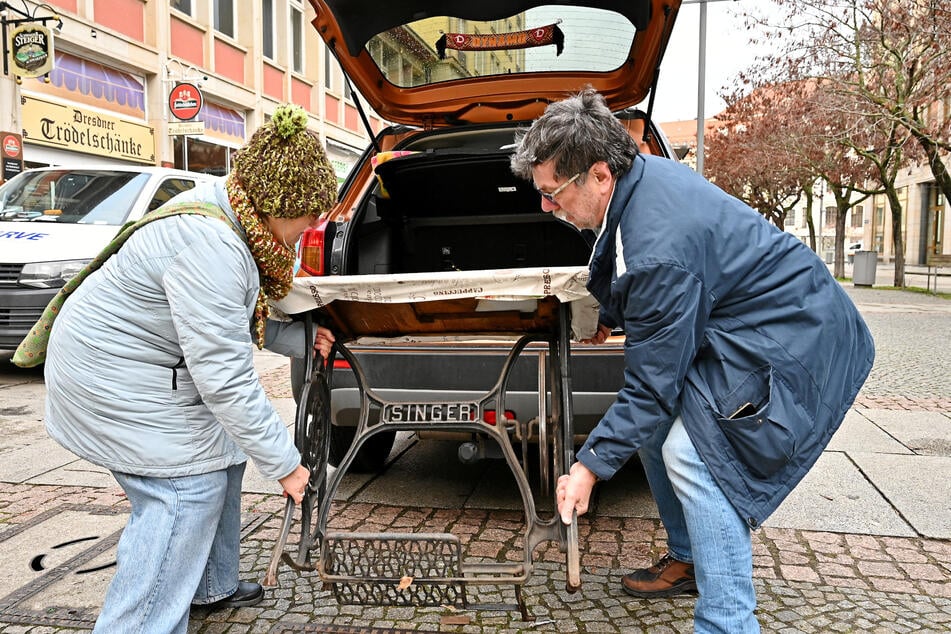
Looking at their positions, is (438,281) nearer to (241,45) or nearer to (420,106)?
(420,106)

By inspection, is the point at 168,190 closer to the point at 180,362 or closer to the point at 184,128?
the point at 180,362

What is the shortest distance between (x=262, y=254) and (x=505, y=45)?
241cm

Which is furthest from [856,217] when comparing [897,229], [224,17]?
[224,17]

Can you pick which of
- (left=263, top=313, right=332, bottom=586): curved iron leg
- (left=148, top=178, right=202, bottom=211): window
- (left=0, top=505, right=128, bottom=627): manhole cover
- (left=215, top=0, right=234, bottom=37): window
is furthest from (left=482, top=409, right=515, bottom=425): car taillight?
(left=215, top=0, right=234, bottom=37): window

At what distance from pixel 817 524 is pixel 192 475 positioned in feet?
9.01

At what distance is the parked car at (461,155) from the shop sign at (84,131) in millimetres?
12194

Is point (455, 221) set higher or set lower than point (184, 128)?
lower

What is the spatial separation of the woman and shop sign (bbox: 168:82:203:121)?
15632 mm

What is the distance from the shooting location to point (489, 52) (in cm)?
421

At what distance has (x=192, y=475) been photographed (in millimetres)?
2295

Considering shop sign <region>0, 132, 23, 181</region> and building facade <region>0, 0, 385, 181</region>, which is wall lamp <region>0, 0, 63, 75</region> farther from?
shop sign <region>0, 132, 23, 181</region>

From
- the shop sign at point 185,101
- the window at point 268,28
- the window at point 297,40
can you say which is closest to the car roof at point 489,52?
the shop sign at point 185,101

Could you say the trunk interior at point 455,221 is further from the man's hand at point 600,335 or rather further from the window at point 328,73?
the window at point 328,73

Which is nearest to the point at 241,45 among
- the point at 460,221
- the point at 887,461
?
the point at 460,221
